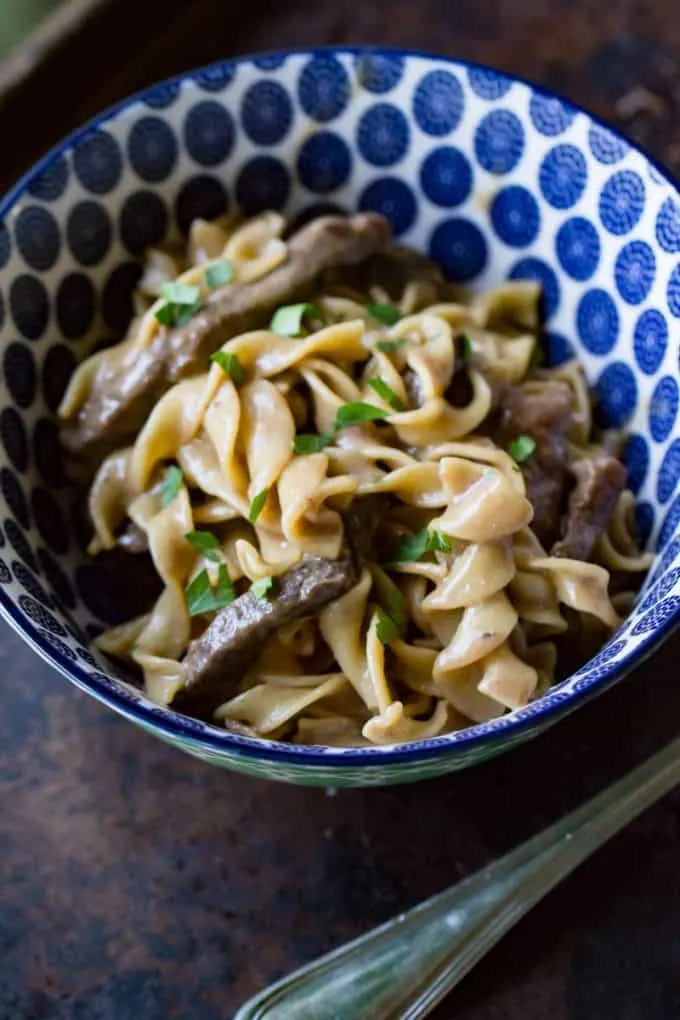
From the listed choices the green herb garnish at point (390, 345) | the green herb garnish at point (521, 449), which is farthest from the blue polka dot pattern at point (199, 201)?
the green herb garnish at point (521, 449)

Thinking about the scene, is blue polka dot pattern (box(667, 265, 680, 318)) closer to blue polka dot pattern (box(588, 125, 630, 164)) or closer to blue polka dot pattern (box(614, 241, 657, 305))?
blue polka dot pattern (box(614, 241, 657, 305))

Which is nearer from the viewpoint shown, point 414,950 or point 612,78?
point 414,950

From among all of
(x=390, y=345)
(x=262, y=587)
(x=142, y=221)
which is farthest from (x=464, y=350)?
(x=142, y=221)

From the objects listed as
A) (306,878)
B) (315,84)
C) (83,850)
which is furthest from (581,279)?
(83,850)

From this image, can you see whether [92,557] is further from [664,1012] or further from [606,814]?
[664,1012]

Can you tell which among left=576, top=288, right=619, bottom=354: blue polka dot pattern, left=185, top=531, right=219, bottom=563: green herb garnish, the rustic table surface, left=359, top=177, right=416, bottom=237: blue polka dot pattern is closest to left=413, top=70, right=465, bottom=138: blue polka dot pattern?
left=359, top=177, right=416, bottom=237: blue polka dot pattern

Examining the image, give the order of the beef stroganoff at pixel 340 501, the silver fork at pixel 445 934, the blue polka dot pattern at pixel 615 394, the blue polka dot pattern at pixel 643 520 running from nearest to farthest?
the silver fork at pixel 445 934 → the beef stroganoff at pixel 340 501 → the blue polka dot pattern at pixel 643 520 → the blue polka dot pattern at pixel 615 394

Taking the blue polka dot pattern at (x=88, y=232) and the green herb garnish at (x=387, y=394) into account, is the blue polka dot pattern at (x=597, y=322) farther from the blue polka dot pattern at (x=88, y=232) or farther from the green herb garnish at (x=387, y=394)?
the blue polka dot pattern at (x=88, y=232)
